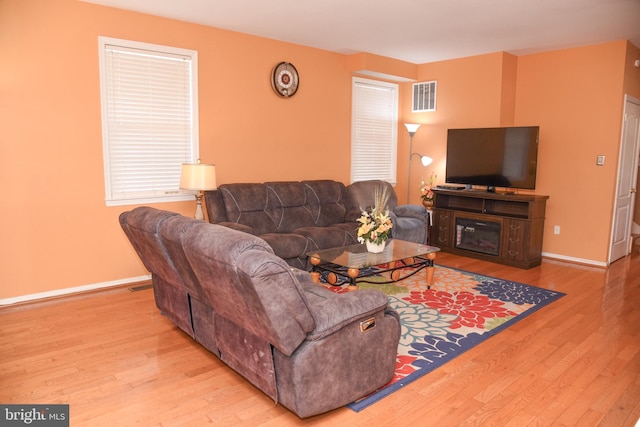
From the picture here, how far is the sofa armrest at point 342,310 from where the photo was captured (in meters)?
2.16

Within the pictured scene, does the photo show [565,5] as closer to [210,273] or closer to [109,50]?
[210,273]

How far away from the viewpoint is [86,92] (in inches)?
163

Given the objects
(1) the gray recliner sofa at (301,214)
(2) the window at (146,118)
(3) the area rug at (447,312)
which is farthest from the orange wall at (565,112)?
(2) the window at (146,118)

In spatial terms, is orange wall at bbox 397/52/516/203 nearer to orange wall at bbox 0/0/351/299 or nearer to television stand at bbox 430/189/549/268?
television stand at bbox 430/189/549/268

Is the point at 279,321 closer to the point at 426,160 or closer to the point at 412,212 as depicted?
the point at 412,212

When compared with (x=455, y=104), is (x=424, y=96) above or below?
above

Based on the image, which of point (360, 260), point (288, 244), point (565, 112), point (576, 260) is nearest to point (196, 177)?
point (288, 244)

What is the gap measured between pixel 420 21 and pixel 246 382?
383 centimetres

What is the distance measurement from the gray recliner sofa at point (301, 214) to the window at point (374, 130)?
652 millimetres

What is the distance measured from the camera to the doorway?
5.39m

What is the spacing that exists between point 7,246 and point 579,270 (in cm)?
608

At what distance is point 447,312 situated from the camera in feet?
12.6

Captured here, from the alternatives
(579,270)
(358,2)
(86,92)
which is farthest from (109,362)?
(579,270)

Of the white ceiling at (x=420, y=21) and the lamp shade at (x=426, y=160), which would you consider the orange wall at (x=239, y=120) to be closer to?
the lamp shade at (x=426, y=160)
